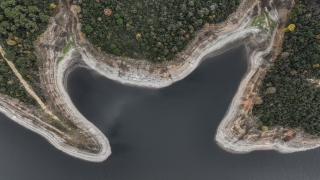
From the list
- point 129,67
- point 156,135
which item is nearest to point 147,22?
point 129,67

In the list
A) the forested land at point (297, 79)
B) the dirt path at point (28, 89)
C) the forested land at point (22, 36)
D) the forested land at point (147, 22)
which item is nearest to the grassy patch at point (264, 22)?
the forested land at point (297, 79)

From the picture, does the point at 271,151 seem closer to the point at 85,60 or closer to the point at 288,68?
the point at 288,68

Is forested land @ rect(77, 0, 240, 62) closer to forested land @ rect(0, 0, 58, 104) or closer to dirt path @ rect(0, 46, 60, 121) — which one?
forested land @ rect(0, 0, 58, 104)

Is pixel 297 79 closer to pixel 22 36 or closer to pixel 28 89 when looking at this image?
pixel 28 89

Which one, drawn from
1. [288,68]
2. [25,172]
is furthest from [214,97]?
[25,172]

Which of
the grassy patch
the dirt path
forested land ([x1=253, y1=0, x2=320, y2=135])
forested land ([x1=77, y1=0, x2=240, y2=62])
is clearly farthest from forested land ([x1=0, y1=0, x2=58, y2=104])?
forested land ([x1=253, y1=0, x2=320, y2=135])

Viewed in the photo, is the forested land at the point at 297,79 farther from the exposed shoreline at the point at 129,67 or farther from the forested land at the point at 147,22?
the forested land at the point at 147,22

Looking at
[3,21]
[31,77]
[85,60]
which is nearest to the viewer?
[3,21]
